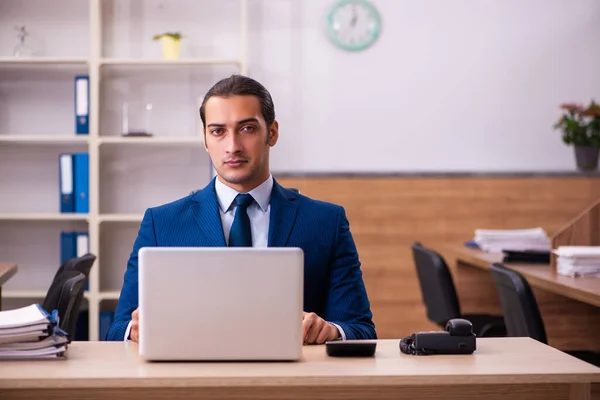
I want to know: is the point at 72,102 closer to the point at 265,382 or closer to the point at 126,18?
the point at 126,18

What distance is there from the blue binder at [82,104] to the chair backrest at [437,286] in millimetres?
2159

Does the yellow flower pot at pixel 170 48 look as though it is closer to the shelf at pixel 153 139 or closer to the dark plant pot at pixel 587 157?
the shelf at pixel 153 139

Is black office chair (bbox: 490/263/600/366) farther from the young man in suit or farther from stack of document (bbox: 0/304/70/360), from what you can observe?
stack of document (bbox: 0/304/70/360)

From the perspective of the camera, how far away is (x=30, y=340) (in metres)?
1.93

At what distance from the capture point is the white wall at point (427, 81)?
5715mm

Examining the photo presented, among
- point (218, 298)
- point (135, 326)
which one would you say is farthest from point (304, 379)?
point (135, 326)

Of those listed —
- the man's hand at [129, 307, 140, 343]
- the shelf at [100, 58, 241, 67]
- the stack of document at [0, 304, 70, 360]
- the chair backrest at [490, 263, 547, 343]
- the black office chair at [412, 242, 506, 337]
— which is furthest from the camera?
the shelf at [100, 58, 241, 67]

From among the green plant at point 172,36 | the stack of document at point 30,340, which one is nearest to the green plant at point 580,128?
the green plant at point 172,36

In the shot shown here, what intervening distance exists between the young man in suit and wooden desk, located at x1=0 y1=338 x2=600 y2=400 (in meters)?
0.44

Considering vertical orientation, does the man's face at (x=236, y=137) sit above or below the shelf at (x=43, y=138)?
below

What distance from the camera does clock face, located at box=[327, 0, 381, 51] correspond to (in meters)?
5.73

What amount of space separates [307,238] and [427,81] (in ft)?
11.3

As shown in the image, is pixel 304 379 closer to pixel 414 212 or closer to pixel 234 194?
pixel 234 194

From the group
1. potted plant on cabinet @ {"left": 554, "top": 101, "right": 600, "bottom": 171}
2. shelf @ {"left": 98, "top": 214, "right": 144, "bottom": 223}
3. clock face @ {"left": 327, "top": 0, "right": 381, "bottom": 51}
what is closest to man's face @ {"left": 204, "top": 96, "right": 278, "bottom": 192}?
shelf @ {"left": 98, "top": 214, "right": 144, "bottom": 223}
